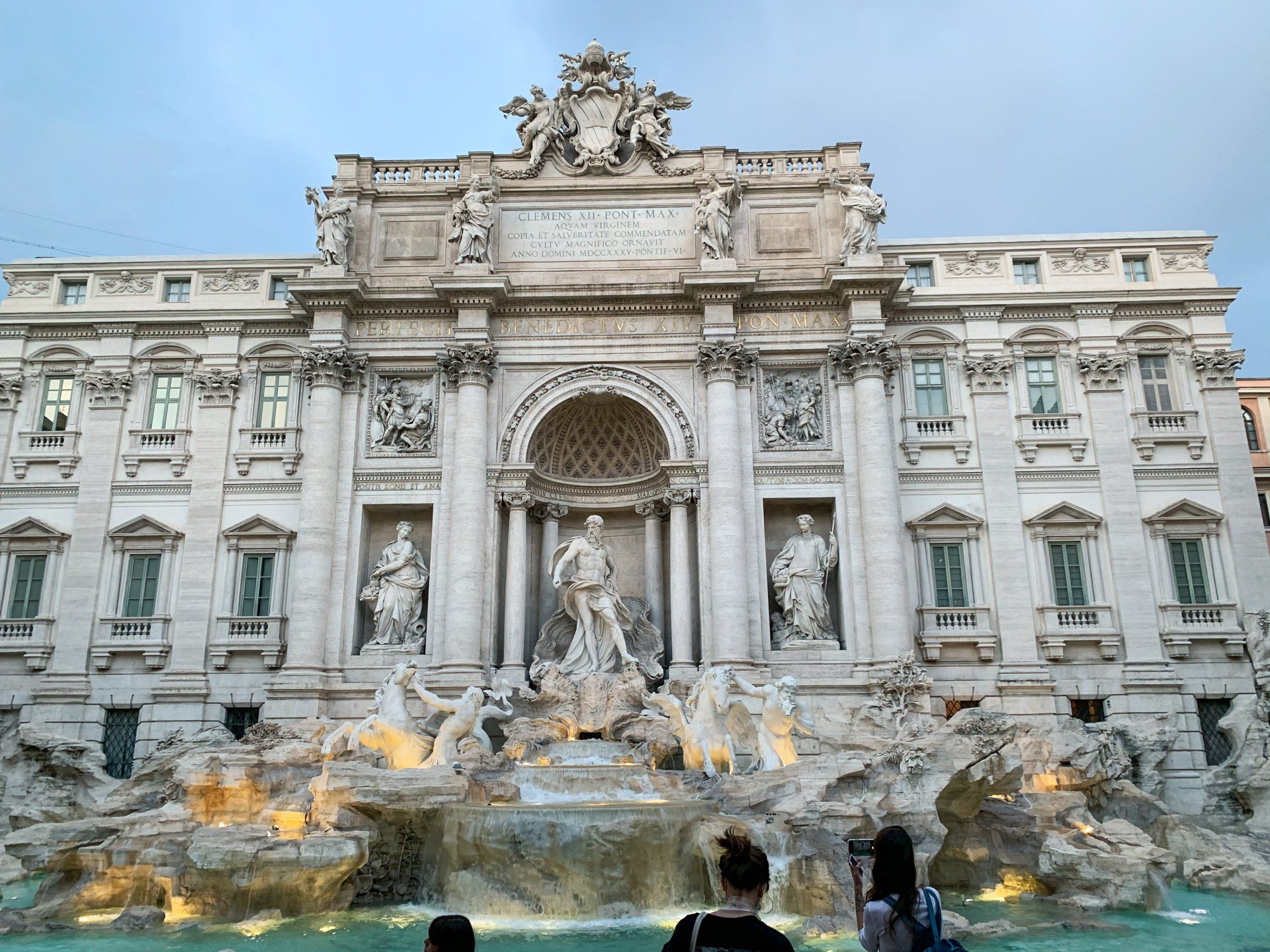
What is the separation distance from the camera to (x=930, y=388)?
24469 mm

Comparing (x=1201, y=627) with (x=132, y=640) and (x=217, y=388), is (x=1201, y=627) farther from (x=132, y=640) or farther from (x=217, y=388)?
(x=132, y=640)

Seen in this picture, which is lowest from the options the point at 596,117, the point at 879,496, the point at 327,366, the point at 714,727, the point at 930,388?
the point at 714,727

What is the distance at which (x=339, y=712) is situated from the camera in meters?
21.6

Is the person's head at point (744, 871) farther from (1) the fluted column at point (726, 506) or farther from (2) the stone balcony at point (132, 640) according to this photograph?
(2) the stone balcony at point (132, 640)

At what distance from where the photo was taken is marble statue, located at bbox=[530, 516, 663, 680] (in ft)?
70.8

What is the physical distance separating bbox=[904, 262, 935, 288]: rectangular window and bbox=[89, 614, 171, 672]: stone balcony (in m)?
20.4

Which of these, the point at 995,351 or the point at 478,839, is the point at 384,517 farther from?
the point at 995,351

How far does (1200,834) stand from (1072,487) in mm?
8486

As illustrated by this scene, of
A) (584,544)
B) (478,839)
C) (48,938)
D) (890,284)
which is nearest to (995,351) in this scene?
(890,284)

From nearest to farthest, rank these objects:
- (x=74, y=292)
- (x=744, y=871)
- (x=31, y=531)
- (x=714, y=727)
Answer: (x=744, y=871), (x=714, y=727), (x=31, y=531), (x=74, y=292)

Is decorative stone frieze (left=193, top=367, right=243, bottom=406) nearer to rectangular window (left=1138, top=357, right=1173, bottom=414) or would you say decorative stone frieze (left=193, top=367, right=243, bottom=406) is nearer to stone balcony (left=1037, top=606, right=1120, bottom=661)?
stone balcony (left=1037, top=606, right=1120, bottom=661)

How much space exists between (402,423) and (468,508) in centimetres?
312

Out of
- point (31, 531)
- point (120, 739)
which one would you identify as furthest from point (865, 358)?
point (31, 531)

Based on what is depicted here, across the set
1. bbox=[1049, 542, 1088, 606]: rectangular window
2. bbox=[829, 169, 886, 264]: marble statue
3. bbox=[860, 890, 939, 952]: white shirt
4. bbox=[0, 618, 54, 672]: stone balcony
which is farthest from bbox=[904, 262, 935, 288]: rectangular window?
bbox=[0, 618, 54, 672]: stone balcony
